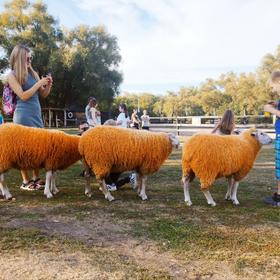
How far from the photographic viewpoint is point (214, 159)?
15.8 ft

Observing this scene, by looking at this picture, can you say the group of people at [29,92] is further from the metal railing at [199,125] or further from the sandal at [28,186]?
the metal railing at [199,125]

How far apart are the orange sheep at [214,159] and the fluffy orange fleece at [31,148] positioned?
1.81 m

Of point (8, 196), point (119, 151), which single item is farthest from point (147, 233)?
point (8, 196)

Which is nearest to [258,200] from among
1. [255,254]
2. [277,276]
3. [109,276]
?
[255,254]

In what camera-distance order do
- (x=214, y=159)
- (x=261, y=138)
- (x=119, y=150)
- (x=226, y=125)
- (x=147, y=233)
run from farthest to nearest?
1. (x=226, y=125)
2. (x=261, y=138)
3. (x=119, y=150)
4. (x=214, y=159)
5. (x=147, y=233)

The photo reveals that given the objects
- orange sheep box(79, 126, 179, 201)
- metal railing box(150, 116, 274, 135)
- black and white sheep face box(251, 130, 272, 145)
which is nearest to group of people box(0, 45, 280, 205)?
black and white sheep face box(251, 130, 272, 145)

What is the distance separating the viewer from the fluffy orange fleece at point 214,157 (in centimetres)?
483

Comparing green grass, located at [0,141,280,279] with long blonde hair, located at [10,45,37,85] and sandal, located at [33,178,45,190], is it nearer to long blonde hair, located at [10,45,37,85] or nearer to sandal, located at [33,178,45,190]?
sandal, located at [33,178,45,190]

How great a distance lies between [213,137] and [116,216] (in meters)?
1.83

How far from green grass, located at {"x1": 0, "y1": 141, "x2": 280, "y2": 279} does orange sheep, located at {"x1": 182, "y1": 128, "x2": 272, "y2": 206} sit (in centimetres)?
36

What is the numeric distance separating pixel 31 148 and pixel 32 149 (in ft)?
0.06

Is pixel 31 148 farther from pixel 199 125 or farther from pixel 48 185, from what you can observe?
pixel 199 125

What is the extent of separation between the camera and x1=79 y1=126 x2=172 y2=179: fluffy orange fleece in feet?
16.3

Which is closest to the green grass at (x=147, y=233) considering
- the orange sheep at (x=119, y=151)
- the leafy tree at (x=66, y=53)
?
the orange sheep at (x=119, y=151)
